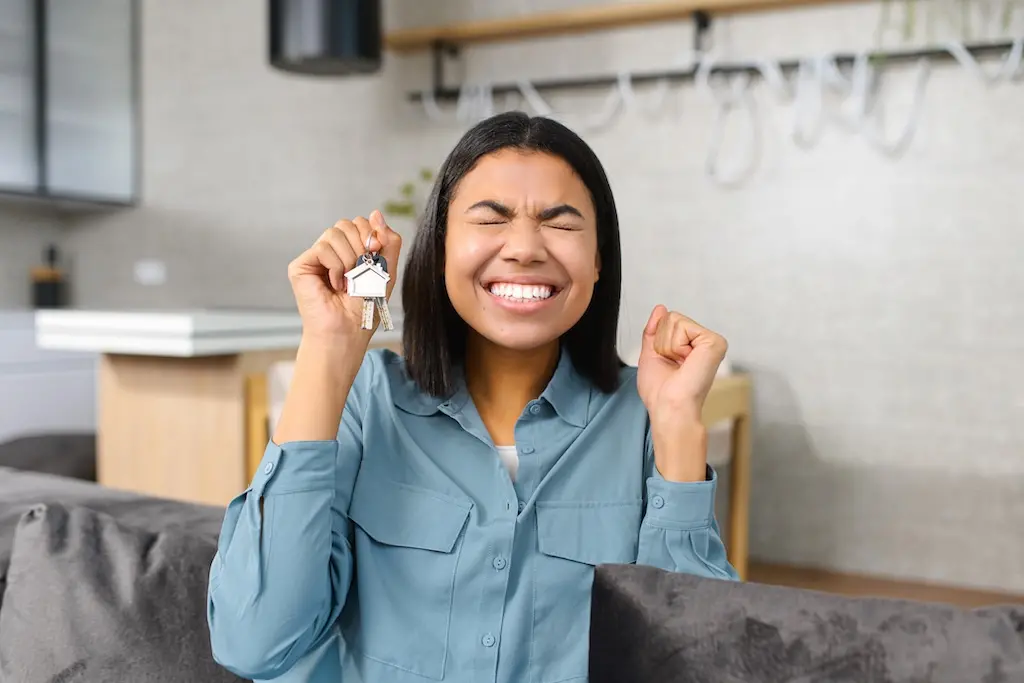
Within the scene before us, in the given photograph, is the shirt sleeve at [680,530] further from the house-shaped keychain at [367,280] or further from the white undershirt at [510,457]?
the house-shaped keychain at [367,280]

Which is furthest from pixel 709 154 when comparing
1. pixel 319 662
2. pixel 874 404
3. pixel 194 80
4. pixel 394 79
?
pixel 319 662

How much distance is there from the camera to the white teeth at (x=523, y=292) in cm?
92

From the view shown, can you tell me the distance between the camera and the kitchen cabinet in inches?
159

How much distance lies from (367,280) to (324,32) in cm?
245

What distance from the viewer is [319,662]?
3.05 feet

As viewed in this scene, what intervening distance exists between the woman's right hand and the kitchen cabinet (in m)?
3.63

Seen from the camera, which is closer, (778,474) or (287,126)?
(778,474)

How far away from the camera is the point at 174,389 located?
2.41 m

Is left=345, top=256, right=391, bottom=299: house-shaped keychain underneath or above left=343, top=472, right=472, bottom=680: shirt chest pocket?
above

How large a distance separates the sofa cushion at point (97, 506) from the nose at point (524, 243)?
500 millimetres

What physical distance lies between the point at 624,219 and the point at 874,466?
1157 millimetres

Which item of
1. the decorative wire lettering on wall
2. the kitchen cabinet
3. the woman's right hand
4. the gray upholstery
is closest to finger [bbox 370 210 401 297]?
the woman's right hand

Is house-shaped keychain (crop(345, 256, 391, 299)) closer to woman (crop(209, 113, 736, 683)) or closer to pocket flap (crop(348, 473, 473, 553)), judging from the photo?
woman (crop(209, 113, 736, 683))

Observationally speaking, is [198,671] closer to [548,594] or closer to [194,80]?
[548,594]
